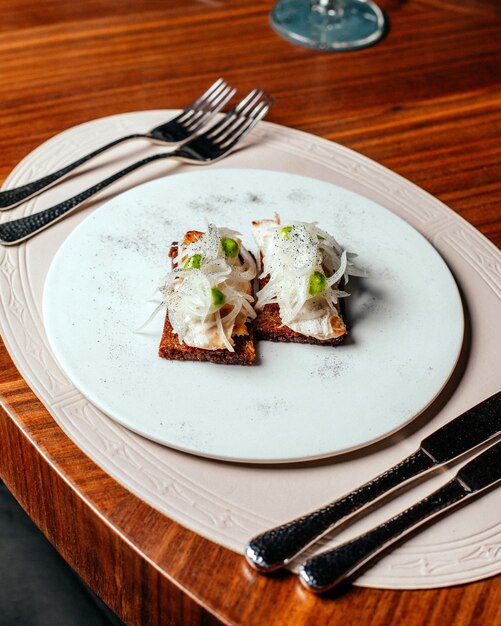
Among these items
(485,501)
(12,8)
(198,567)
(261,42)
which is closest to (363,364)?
(485,501)

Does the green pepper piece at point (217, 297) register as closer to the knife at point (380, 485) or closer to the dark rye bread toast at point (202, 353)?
the dark rye bread toast at point (202, 353)

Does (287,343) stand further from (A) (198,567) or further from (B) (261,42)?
(B) (261,42)

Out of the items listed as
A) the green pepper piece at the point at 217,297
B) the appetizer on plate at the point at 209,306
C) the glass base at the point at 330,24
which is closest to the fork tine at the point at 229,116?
the glass base at the point at 330,24

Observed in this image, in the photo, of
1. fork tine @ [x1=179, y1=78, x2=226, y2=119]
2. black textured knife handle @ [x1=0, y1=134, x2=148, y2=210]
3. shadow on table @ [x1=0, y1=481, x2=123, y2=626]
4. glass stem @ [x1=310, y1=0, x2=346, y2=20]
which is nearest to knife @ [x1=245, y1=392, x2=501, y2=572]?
shadow on table @ [x1=0, y1=481, x2=123, y2=626]

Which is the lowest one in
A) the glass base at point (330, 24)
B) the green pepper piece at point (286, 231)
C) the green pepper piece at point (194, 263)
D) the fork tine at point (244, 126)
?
the green pepper piece at point (194, 263)

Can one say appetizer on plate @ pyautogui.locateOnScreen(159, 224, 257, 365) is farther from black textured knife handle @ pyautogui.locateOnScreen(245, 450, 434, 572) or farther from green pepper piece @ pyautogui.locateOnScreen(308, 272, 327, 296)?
black textured knife handle @ pyautogui.locateOnScreen(245, 450, 434, 572)
